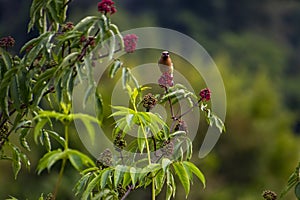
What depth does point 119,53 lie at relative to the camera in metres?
1.25

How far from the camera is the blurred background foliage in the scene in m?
12.6

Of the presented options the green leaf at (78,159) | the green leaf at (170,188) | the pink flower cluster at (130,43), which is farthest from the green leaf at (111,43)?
the green leaf at (170,188)

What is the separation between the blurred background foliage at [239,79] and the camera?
1260 centimetres

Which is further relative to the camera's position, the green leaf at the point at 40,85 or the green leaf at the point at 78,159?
the green leaf at the point at 40,85

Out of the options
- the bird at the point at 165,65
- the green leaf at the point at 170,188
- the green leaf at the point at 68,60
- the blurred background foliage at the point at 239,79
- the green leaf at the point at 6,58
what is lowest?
the green leaf at the point at 170,188

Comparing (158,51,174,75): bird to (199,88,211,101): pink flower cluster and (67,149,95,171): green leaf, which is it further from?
(67,149,95,171): green leaf

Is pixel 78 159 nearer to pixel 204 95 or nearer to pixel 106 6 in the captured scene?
pixel 106 6

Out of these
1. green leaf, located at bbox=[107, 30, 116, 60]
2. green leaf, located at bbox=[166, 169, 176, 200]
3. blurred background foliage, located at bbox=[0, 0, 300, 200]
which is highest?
blurred background foliage, located at bbox=[0, 0, 300, 200]

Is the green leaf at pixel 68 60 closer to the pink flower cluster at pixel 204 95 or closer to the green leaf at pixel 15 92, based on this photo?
the green leaf at pixel 15 92

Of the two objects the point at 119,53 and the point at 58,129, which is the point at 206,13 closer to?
the point at 58,129

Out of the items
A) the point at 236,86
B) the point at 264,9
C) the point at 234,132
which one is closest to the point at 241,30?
the point at 264,9

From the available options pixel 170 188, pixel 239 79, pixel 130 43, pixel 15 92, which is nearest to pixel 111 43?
pixel 130 43

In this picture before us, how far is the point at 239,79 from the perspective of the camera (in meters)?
19.0

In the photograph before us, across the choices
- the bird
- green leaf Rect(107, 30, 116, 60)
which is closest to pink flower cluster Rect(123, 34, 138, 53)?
green leaf Rect(107, 30, 116, 60)
